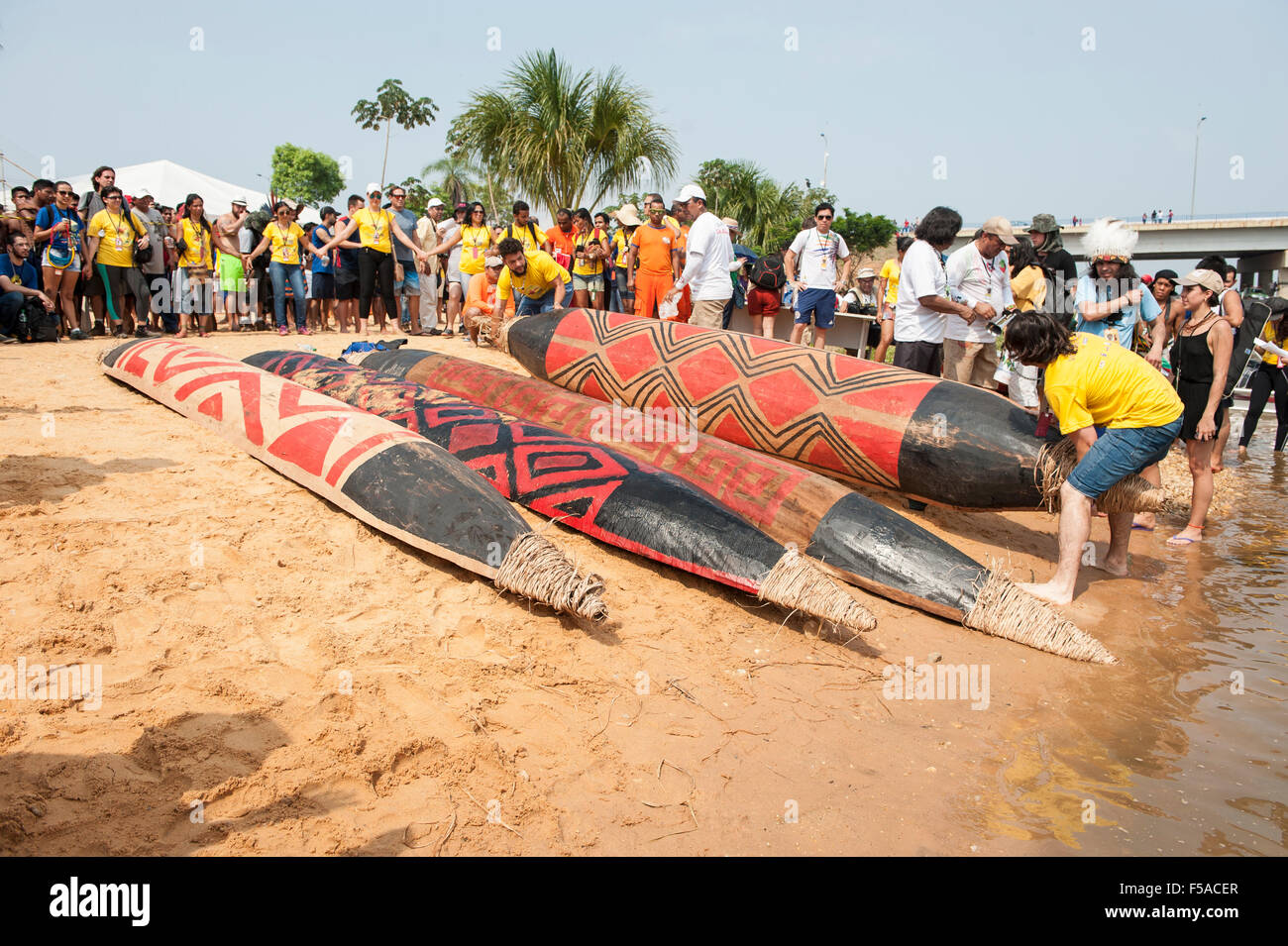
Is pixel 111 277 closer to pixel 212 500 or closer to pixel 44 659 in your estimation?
pixel 212 500

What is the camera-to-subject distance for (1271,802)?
2947 millimetres

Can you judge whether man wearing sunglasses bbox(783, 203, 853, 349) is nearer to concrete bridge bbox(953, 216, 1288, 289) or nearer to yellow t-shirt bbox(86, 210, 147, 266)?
yellow t-shirt bbox(86, 210, 147, 266)

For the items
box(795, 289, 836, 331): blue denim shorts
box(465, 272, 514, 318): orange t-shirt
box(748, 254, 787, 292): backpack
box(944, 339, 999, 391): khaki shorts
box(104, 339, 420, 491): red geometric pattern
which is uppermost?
box(748, 254, 787, 292): backpack

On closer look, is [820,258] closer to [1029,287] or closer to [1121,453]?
[1029,287]

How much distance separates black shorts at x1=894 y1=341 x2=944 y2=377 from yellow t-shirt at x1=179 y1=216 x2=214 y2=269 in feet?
26.7

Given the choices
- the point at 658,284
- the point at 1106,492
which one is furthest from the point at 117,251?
the point at 1106,492

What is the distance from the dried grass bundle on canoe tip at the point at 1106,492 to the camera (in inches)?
181

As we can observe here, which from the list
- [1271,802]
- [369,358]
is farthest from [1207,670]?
[369,358]

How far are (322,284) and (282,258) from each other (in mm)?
640

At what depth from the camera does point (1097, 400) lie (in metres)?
4.46

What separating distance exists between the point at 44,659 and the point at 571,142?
16.0 m

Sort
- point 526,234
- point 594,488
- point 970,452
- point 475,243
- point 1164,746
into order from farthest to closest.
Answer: point 475,243
point 526,234
point 970,452
point 594,488
point 1164,746

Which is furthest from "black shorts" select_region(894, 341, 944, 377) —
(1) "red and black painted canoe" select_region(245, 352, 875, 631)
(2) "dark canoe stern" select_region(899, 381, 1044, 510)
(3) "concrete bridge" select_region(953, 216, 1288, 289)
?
(3) "concrete bridge" select_region(953, 216, 1288, 289)

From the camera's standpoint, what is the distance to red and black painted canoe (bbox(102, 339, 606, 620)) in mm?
3814
